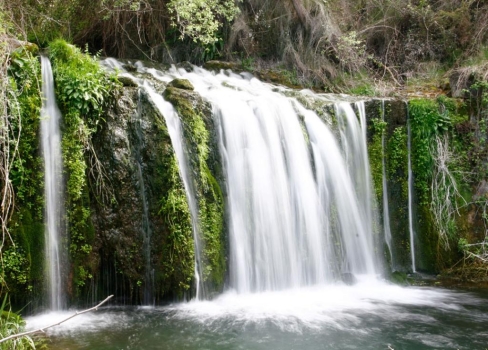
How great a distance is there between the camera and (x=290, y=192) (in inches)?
304

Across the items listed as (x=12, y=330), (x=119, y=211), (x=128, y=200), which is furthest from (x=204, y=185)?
(x=12, y=330)

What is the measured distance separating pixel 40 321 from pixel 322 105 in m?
5.70

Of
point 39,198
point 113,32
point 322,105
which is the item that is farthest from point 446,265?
point 113,32

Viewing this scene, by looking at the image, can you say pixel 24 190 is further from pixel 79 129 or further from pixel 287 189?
pixel 287 189

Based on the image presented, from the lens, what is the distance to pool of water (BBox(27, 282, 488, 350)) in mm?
5242

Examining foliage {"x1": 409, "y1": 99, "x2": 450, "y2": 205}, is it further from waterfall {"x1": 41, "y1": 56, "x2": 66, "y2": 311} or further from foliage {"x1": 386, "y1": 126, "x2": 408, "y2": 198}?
waterfall {"x1": 41, "y1": 56, "x2": 66, "y2": 311}

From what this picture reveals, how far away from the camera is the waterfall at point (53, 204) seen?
5.87 meters

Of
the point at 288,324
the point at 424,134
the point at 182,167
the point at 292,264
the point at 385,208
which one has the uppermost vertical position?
the point at 424,134

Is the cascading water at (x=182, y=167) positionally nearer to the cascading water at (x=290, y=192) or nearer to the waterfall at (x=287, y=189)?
the waterfall at (x=287, y=189)

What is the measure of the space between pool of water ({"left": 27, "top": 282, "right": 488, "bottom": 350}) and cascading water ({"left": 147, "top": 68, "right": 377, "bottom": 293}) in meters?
0.56

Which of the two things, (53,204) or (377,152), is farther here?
(377,152)

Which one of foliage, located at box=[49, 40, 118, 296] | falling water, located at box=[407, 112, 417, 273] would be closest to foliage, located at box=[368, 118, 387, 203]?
falling water, located at box=[407, 112, 417, 273]

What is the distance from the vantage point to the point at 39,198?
230 inches

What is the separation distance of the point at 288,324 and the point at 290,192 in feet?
8.00
